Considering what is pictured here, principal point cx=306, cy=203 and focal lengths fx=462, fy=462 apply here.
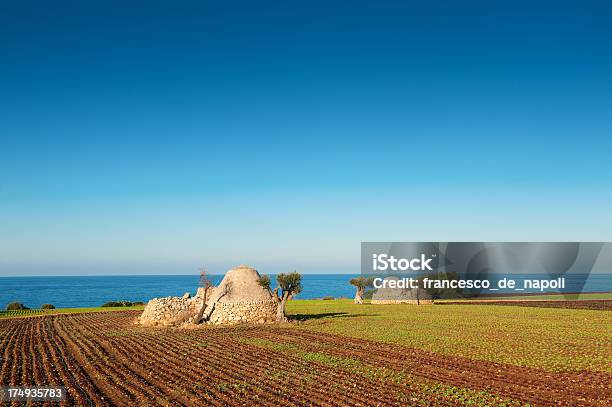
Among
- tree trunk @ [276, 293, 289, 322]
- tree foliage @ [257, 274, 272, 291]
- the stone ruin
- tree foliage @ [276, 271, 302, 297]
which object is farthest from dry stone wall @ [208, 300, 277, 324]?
tree foliage @ [276, 271, 302, 297]

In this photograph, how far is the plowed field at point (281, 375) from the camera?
19953mm

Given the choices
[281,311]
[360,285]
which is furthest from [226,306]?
[360,285]

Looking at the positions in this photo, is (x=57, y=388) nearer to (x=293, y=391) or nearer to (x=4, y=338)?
(x=293, y=391)

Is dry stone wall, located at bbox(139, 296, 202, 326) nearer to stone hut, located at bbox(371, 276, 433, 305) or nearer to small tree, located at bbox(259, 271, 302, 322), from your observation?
small tree, located at bbox(259, 271, 302, 322)

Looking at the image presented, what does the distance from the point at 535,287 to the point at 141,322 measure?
532 ft

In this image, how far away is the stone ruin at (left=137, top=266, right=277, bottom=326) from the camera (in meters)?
52.3

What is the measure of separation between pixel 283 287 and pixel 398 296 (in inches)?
1970

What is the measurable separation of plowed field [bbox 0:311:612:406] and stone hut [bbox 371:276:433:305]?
2423 inches

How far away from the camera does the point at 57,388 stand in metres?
21.9

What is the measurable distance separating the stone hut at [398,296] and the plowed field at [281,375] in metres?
61.6

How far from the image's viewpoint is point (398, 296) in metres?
97.1

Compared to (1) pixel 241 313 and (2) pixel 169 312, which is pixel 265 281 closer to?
(1) pixel 241 313

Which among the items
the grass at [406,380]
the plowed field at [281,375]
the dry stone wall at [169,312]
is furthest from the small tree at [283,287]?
the grass at [406,380]

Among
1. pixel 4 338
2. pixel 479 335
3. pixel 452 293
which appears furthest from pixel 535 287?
pixel 4 338
